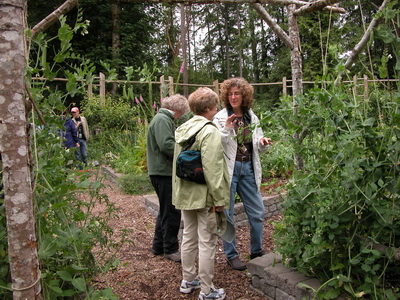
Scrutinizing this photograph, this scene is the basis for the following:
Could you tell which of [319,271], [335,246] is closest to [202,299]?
[319,271]

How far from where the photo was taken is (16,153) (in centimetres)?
132

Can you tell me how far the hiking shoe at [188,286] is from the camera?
2916mm

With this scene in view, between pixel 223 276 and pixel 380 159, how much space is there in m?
1.83

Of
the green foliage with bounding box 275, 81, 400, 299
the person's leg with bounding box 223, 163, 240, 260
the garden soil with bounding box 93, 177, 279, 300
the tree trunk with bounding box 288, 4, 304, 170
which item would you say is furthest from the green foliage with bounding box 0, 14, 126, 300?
the tree trunk with bounding box 288, 4, 304, 170

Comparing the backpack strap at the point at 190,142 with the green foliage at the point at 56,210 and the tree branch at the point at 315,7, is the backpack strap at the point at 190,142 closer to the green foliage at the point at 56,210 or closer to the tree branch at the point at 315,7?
the green foliage at the point at 56,210

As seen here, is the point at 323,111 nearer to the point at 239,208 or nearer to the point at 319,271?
the point at 319,271

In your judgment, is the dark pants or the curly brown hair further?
the dark pants

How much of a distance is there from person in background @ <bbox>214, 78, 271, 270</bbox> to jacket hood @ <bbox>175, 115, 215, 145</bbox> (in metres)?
0.41

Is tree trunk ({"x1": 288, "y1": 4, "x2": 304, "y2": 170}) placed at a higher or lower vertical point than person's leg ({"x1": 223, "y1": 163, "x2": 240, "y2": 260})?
higher

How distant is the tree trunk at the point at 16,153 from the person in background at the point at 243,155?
6.55 ft

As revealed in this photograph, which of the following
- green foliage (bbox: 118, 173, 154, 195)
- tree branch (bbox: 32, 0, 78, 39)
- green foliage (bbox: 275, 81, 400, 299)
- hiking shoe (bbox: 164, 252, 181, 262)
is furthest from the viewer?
green foliage (bbox: 118, 173, 154, 195)

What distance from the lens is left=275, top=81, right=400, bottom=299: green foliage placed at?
193 centimetres

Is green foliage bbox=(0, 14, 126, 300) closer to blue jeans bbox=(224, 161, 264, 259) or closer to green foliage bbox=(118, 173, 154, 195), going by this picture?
blue jeans bbox=(224, 161, 264, 259)

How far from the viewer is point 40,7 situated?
16484mm
